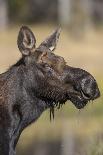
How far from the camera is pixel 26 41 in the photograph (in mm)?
14320

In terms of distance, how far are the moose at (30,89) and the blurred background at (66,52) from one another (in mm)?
635

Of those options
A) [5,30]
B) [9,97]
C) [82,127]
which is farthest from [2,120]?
[5,30]

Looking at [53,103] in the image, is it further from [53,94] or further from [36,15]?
[36,15]

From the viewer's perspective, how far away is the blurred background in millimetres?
20719

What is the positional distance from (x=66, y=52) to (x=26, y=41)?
72.9 ft

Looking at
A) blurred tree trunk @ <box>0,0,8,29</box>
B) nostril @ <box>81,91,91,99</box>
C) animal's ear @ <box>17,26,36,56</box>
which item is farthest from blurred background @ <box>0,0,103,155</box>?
animal's ear @ <box>17,26,36,56</box>

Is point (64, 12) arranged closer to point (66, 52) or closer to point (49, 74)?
point (66, 52)

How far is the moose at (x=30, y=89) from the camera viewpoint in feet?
45.9

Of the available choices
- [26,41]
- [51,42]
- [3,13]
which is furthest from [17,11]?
[26,41]

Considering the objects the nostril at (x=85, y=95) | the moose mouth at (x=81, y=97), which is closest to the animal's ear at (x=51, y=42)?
the moose mouth at (x=81, y=97)

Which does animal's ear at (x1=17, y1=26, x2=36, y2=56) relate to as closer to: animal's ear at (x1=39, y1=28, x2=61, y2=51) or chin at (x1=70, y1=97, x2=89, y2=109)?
animal's ear at (x1=39, y1=28, x2=61, y2=51)

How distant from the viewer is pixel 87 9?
4556 cm

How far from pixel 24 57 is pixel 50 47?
44 cm

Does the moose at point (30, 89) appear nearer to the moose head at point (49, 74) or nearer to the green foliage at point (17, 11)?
the moose head at point (49, 74)
